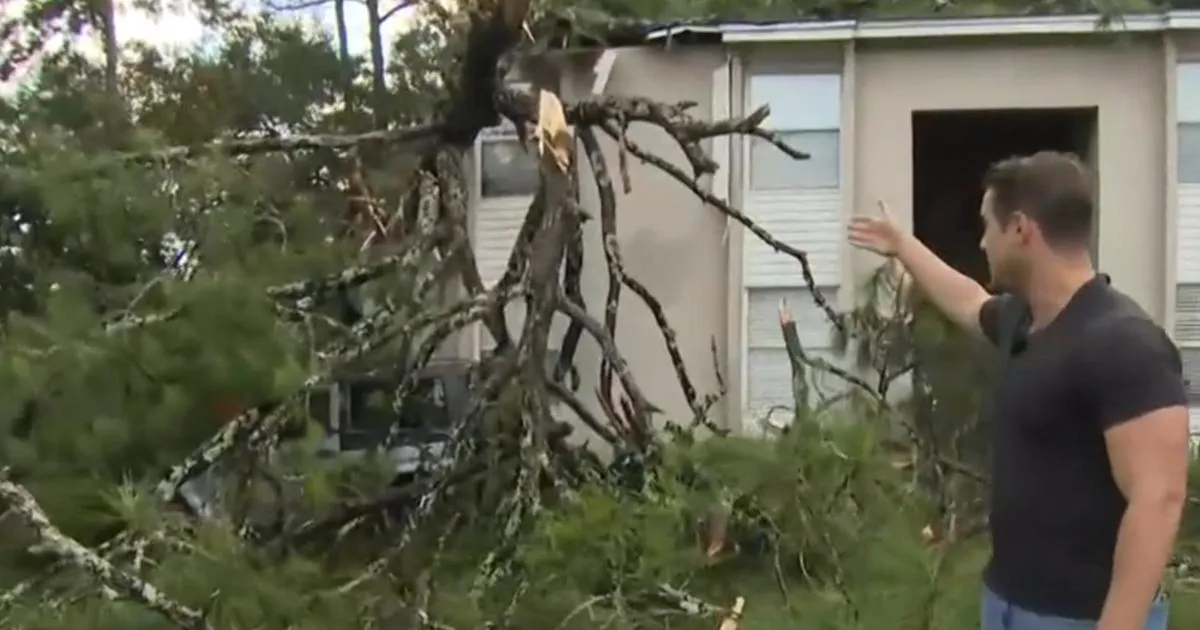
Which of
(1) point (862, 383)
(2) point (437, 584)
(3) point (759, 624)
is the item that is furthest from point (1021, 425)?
(1) point (862, 383)

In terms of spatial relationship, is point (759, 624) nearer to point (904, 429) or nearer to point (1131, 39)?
point (904, 429)

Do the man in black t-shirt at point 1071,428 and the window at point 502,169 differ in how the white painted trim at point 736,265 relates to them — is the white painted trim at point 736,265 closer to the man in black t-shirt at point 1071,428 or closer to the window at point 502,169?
the window at point 502,169

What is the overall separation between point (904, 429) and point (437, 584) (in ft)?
4.51

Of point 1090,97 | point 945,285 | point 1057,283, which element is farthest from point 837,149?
point 1057,283

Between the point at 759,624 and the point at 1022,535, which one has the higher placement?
the point at 1022,535

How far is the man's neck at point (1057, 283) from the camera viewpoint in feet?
6.34

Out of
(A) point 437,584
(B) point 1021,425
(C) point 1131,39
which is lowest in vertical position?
(A) point 437,584

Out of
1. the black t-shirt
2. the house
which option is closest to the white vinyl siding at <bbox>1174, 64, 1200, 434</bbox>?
the house

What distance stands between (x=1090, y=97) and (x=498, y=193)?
12.3 feet

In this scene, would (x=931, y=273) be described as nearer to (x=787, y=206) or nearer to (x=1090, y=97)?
(x=787, y=206)

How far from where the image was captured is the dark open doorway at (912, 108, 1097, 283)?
28.1ft

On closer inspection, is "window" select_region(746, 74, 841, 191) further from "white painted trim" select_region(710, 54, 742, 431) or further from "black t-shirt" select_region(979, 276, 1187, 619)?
"black t-shirt" select_region(979, 276, 1187, 619)

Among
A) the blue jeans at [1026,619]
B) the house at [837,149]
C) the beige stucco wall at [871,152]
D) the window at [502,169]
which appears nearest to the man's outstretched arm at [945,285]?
the blue jeans at [1026,619]

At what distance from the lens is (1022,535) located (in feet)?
6.49
